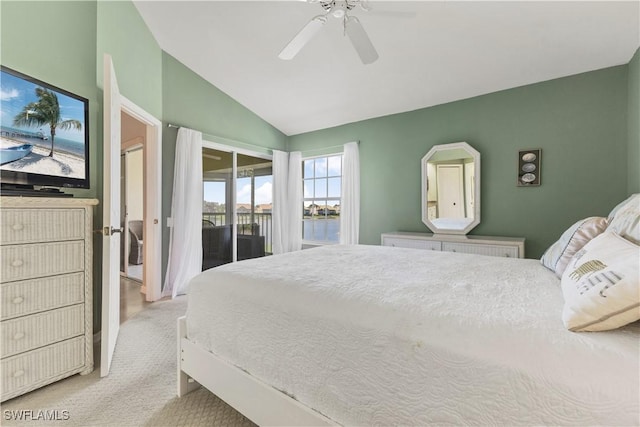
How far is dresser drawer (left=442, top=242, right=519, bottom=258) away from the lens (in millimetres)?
2924

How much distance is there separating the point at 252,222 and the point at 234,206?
0.47 meters

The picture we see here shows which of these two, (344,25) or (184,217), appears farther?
(184,217)

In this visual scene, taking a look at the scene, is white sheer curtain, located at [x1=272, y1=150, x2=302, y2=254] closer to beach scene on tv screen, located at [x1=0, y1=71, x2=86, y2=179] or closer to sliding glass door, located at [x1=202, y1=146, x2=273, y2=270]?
sliding glass door, located at [x1=202, y1=146, x2=273, y2=270]

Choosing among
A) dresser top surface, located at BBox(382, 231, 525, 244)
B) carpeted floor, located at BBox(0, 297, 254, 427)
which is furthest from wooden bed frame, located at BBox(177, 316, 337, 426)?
dresser top surface, located at BBox(382, 231, 525, 244)

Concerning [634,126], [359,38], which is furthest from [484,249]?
[359,38]

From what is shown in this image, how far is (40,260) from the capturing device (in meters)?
1.67

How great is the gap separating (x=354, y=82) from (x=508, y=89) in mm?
1697

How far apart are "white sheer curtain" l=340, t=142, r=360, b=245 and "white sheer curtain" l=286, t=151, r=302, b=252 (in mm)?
917

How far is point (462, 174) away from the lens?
3502 millimetres

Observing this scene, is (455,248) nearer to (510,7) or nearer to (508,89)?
(508,89)

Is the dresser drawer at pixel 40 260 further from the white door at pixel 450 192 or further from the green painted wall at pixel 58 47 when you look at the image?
the white door at pixel 450 192

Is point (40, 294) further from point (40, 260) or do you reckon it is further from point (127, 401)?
point (127, 401)

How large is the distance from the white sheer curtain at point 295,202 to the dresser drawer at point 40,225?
3.25m

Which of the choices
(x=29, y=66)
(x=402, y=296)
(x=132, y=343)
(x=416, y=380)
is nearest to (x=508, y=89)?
(x=402, y=296)
